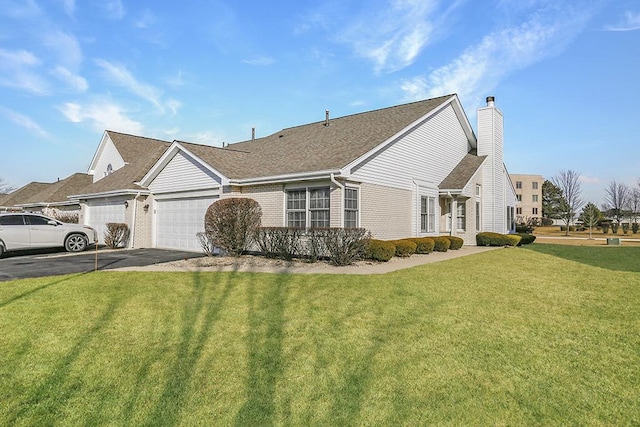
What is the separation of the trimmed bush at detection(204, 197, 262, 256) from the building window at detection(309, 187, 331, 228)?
2.12 metres

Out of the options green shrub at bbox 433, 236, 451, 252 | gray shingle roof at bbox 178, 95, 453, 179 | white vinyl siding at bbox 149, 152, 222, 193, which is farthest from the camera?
green shrub at bbox 433, 236, 451, 252

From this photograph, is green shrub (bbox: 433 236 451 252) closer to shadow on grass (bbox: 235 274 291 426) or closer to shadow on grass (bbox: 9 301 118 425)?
shadow on grass (bbox: 235 274 291 426)

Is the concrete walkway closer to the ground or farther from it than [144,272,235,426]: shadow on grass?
farther from it

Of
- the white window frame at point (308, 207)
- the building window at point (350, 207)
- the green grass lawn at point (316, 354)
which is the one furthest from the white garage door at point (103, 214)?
the building window at point (350, 207)

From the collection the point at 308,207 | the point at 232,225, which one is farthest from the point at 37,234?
the point at 308,207

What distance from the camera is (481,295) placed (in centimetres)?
757

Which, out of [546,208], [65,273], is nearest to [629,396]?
[65,273]

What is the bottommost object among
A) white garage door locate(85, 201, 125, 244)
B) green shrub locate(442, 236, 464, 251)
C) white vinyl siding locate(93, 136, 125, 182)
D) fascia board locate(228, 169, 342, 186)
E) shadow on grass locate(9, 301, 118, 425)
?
shadow on grass locate(9, 301, 118, 425)

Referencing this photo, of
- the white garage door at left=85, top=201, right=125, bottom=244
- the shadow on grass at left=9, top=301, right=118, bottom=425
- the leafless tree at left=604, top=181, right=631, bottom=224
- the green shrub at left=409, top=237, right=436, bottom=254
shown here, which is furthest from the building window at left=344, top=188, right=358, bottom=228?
the leafless tree at left=604, top=181, right=631, bottom=224

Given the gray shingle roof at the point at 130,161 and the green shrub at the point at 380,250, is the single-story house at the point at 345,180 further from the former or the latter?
the green shrub at the point at 380,250

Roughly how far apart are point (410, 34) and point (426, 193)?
722cm

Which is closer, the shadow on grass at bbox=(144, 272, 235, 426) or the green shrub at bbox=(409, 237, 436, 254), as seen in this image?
the shadow on grass at bbox=(144, 272, 235, 426)

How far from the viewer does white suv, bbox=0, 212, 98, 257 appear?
14.3 metres

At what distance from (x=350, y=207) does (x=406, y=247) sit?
2656 mm
